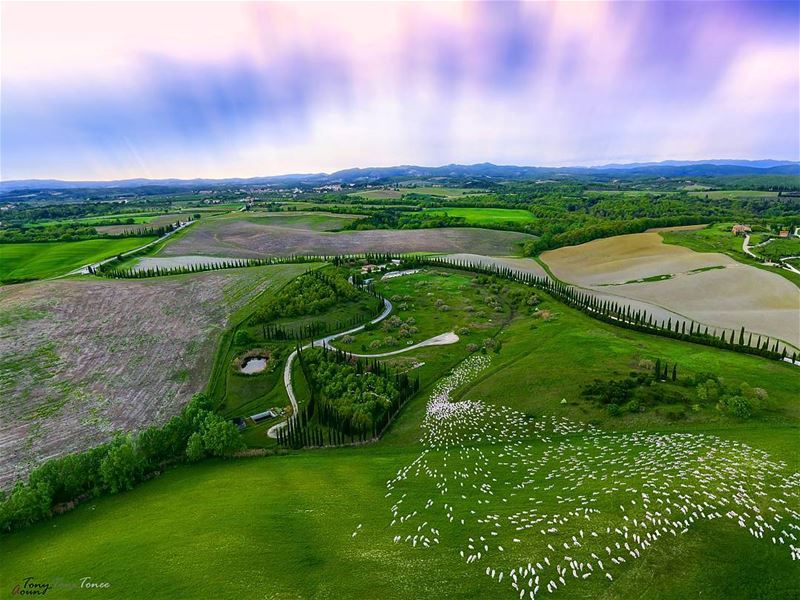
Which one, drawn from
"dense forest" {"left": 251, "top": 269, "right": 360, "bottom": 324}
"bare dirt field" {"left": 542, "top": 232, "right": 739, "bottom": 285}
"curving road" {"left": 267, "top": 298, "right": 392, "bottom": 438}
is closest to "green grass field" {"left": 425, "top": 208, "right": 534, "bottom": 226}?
"bare dirt field" {"left": 542, "top": 232, "right": 739, "bottom": 285}

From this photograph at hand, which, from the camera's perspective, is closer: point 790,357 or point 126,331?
point 790,357

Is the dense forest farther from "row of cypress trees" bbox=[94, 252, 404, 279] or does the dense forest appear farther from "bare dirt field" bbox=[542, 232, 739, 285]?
"bare dirt field" bbox=[542, 232, 739, 285]

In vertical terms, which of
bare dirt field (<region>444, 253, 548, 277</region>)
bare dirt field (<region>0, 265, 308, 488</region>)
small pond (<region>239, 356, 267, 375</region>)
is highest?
bare dirt field (<region>0, 265, 308, 488</region>)

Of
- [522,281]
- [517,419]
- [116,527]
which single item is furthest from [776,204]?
[116,527]

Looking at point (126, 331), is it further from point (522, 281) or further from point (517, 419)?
point (522, 281)

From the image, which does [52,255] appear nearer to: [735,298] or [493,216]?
[493,216]

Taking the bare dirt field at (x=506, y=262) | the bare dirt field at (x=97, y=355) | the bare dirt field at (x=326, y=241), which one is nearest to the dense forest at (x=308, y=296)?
the bare dirt field at (x=97, y=355)
